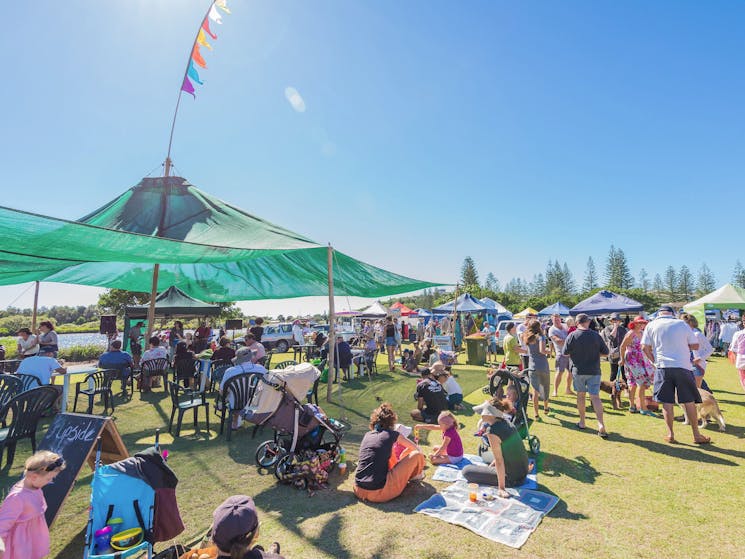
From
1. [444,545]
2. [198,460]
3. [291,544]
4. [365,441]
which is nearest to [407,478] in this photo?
[365,441]

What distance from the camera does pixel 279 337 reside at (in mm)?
19984

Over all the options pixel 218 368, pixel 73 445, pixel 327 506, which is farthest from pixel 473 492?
pixel 218 368

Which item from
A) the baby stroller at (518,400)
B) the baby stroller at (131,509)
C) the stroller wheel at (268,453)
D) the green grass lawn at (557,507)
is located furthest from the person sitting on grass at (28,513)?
the baby stroller at (518,400)

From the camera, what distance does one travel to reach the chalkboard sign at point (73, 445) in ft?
9.71

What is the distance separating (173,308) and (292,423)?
43.8ft

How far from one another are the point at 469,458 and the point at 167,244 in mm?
5071

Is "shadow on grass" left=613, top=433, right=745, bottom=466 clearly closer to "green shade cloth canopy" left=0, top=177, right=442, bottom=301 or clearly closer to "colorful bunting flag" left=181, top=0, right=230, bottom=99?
"green shade cloth canopy" left=0, top=177, right=442, bottom=301

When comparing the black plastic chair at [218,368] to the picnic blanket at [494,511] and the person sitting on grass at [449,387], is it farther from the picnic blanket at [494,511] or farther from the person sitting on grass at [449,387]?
the picnic blanket at [494,511]

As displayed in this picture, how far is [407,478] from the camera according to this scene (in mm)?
3928

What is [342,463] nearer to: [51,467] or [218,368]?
[51,467]

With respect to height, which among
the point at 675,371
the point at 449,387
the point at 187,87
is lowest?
the point at 449,387

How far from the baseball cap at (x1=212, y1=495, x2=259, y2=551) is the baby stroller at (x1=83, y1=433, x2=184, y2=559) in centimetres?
115

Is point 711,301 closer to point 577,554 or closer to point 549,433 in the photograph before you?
point 549,433

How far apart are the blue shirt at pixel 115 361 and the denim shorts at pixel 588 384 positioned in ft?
30.1
